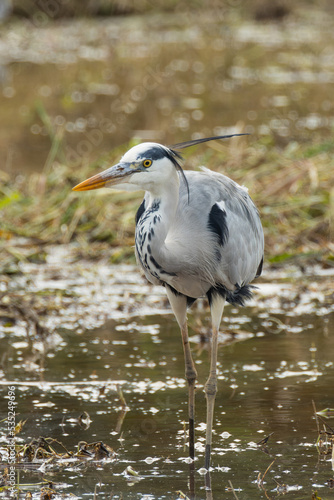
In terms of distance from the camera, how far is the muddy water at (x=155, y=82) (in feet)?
46.4

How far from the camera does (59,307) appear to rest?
713cm

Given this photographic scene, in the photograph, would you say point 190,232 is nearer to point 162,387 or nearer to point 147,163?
point 147,163

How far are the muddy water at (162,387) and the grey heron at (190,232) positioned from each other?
0.27 m

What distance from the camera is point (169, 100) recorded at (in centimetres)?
1766

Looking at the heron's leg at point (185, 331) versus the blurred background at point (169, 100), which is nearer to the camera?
the heron's leg at point (185, 331)

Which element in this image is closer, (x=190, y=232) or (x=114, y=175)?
(x=114, y=175)

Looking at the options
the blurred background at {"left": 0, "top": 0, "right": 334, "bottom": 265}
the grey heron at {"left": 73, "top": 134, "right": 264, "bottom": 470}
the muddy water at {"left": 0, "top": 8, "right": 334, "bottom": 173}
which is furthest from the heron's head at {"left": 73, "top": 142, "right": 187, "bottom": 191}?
the muddy water at {"left": 0, "top": 8, "right": 334, "bottom": 173}

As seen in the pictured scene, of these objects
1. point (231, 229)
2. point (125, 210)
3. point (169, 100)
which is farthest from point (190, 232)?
point (169, 100)

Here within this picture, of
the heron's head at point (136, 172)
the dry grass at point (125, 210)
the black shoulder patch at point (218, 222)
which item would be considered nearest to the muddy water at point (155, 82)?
the dry grass at point (125, 210)

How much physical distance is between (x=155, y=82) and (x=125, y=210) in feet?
35.5

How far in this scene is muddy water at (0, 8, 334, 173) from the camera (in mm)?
14148

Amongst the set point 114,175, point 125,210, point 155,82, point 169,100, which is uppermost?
point 155,82

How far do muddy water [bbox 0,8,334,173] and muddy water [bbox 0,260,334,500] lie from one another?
3.12 metres

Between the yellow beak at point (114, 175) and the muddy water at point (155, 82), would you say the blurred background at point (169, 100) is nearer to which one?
the muddy water at point (155, 82)
